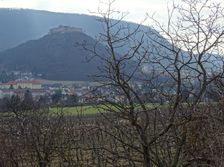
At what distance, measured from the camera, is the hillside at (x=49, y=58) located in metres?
103

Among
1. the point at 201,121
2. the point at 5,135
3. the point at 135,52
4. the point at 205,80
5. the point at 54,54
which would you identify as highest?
Answer: the point at 54,54

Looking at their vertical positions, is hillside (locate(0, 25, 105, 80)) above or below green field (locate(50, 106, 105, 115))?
above

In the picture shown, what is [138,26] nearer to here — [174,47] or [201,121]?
[174,47]

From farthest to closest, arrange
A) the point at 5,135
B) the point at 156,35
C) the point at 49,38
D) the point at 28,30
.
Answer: the point at 28,30
the point at 49,38
the point at 5,135
the point at 156,35

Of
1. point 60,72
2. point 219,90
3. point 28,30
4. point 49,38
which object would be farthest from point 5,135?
point 28,30

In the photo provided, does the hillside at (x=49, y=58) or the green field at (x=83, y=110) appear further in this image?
the hillside at (x=49, y=58)

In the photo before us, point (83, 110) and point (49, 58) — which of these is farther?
point (49, 58)

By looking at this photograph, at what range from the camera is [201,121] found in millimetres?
4699

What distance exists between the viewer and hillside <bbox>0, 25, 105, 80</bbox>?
10262 centimetres

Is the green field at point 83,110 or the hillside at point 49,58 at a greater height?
the hillside at point 49,58

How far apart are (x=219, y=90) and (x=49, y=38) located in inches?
4654

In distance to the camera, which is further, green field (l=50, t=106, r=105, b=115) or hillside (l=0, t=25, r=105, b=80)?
hillside (l=0, t=25, r=105, b=80)

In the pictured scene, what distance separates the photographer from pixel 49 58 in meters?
112

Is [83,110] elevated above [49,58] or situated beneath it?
situated beneath
